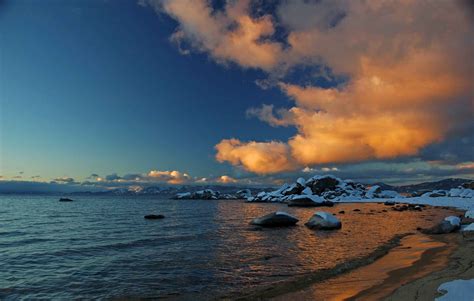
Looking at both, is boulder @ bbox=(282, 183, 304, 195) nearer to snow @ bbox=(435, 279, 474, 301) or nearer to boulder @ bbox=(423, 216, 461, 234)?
boulder @ bbox=(423, 216, 461, 234)

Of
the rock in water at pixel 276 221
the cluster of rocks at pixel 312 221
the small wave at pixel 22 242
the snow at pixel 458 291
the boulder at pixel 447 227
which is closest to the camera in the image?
the snow at pixel 458 291

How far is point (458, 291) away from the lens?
9.17 metres

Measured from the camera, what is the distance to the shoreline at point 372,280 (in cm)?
1156

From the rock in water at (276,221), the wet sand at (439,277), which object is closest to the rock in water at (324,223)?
the rock in water at (276,221)

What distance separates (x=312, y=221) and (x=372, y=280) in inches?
894

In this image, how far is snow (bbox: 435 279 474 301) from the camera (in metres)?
8.59

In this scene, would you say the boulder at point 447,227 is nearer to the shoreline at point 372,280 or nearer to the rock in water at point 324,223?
the shoreline at point 372,280

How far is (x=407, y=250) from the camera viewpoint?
21688 mm

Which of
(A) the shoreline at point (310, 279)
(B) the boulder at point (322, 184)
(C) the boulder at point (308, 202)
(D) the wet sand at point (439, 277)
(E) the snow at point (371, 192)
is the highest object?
(B) the boulder at point (322, 184)

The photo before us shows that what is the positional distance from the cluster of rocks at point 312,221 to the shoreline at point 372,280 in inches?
474

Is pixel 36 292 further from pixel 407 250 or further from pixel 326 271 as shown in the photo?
pixel 407 250

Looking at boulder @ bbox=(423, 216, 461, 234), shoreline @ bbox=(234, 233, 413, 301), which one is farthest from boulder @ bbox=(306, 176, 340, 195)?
shoreline @ bbox=(234, 233, 413, 301)

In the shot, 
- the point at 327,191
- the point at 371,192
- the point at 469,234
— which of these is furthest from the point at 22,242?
the point at 371,192

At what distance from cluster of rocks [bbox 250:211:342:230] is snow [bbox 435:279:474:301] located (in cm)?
2430
